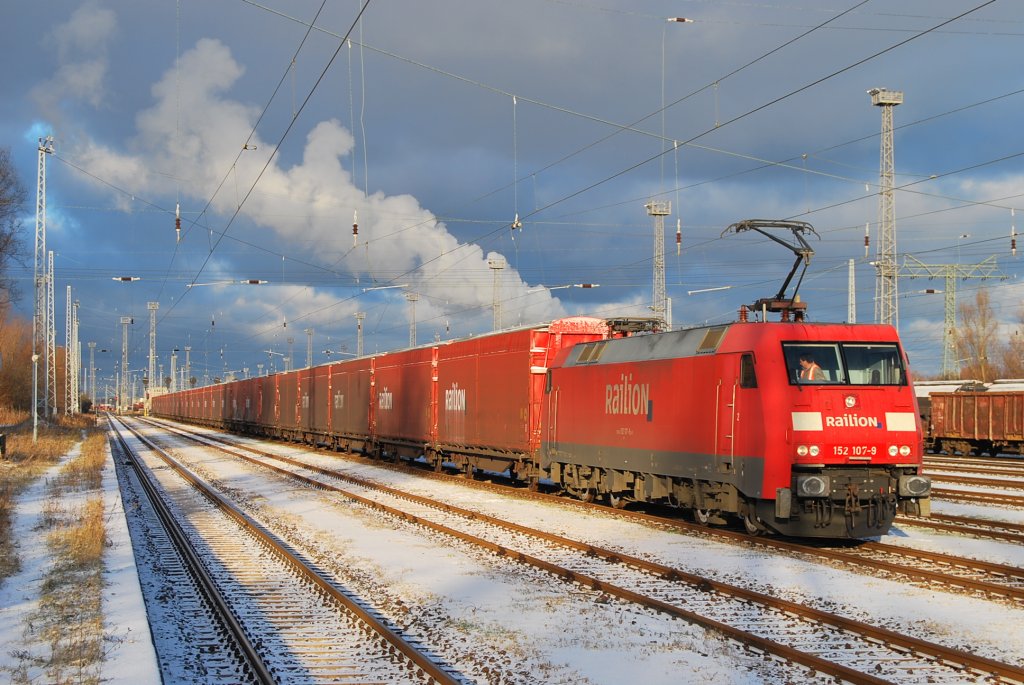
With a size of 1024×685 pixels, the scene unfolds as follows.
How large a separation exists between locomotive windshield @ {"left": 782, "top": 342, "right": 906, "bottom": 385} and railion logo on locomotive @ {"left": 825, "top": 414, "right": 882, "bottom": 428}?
582 millimetres

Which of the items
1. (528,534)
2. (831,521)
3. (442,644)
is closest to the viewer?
(442,644)

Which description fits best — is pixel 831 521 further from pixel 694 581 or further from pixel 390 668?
pixel 390 668

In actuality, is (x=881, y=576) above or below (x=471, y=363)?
below

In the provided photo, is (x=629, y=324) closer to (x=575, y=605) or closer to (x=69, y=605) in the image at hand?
(x=575, y=605)

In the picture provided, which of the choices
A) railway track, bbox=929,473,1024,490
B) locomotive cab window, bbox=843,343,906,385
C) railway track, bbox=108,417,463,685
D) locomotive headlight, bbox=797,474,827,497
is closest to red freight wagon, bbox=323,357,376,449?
railway track, bbox=108,417,463,685

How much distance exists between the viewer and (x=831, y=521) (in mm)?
13891

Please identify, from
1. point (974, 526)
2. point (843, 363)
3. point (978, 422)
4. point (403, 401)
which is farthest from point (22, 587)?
point (978, 422)

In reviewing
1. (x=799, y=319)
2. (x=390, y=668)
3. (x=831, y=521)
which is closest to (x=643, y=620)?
(x=390, y=668)

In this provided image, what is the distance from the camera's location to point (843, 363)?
14.6m

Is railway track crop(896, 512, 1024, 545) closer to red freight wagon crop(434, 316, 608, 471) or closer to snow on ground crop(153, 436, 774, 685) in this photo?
snow on ground crop(153, 436, 774, 685)

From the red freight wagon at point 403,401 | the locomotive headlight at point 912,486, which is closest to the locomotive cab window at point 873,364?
the locomotive headlight at point 912,486

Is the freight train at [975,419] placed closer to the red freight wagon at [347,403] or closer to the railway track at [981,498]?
the railway track at [981,498]

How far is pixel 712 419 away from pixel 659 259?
88.1 feet

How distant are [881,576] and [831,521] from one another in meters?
1.82
